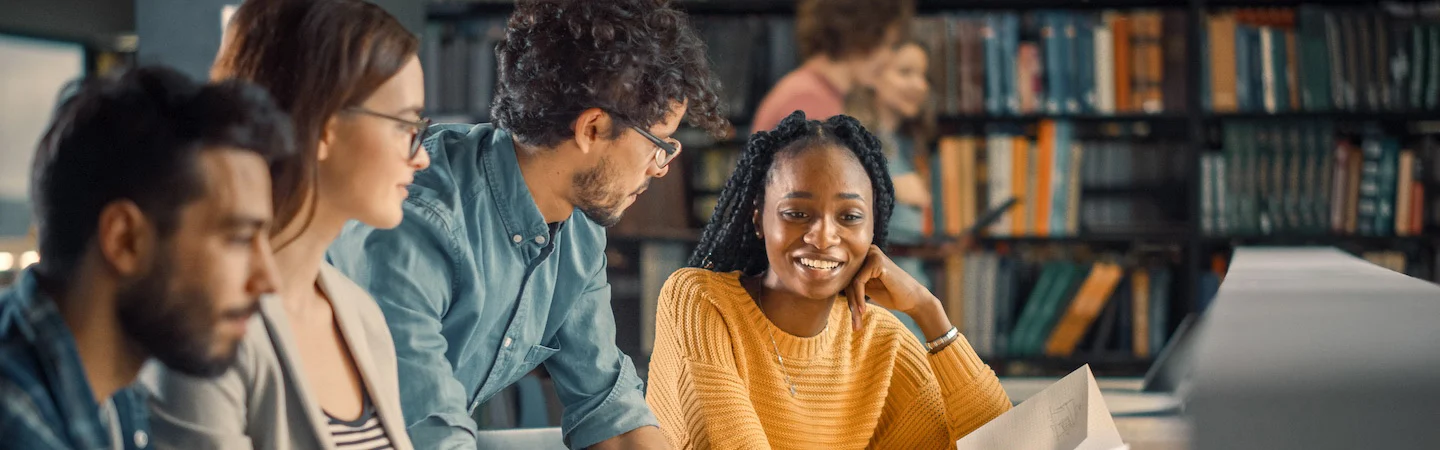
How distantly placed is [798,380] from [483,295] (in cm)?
38

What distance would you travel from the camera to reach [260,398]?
0.65 meters

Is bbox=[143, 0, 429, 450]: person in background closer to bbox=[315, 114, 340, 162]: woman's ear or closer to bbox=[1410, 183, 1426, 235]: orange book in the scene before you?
bbox=[315, 114, 340, 162]: woman's ear

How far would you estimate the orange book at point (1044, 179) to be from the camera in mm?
2873

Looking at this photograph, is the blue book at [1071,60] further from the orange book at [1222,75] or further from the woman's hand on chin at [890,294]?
the woman's hand on chin at [890,294]

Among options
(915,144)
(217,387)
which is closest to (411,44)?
(217,387)

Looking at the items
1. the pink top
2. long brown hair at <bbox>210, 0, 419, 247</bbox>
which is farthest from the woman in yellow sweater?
long brown hair at <bbox>210, 0, 419, 247</bbox>

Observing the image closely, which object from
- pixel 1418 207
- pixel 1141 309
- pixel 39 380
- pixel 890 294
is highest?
pixel 39 380

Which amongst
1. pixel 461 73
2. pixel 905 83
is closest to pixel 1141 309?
pixel 905 83

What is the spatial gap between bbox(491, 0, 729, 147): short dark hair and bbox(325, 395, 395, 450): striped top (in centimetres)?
33

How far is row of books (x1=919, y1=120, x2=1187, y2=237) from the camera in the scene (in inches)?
113

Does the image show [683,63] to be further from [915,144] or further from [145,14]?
[915,144]

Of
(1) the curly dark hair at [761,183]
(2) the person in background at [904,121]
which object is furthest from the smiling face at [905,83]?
(1) the curly dark hair at [761,183]

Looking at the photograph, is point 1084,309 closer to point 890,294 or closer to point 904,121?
point 904,121

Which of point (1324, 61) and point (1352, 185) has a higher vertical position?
point (1324, 61)
